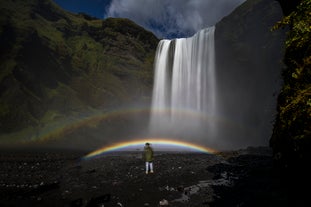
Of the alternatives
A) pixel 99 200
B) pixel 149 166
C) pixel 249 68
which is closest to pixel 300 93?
pixel 99 200

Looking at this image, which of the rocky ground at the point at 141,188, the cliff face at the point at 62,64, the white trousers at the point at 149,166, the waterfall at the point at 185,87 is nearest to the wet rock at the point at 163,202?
the rocky ground at the point at 141,188

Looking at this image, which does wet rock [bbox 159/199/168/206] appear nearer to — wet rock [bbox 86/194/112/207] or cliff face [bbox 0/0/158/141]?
wet rock [bbox 86/194/112/207]

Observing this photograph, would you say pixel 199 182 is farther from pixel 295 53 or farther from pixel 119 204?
pixel 295 53

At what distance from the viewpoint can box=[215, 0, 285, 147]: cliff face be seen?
174ft

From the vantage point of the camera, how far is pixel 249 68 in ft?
193

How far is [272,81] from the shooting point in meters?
54.2

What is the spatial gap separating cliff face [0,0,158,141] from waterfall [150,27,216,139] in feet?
20.8

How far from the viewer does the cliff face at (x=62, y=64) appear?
2116 inches

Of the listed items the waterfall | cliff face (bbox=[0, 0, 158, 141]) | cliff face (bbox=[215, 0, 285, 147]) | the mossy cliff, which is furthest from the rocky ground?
the waterfall

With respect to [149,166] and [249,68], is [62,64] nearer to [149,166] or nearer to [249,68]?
[249,68]

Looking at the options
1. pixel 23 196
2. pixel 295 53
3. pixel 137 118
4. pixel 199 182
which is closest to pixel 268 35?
pixel 137 118

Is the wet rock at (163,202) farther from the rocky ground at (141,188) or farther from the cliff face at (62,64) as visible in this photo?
the cliff face at (62,64)

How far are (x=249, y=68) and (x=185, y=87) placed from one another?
1680 cm

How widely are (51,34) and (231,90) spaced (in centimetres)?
5219
